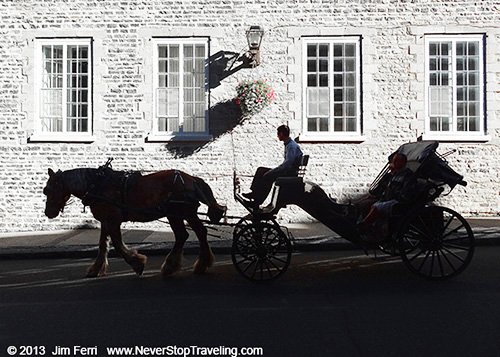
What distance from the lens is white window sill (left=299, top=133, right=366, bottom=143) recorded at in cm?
1276

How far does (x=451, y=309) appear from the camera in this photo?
5.44m

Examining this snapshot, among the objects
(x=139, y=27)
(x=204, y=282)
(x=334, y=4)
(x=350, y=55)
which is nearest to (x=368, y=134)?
(x=350, y=55)

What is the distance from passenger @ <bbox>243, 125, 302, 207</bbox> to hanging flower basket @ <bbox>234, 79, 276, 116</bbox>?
507 centimetres

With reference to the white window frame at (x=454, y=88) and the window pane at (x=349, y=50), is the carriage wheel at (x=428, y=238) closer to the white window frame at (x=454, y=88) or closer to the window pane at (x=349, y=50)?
the white window frame at (x=454, y=88)

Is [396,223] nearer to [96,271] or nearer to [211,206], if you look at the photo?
[211,206]

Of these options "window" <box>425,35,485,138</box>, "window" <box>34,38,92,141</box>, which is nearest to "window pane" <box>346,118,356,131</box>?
"window" <box>425,35,485,138</box>

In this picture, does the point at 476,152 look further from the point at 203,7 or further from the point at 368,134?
the point at 203,7

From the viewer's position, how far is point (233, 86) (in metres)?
12.9

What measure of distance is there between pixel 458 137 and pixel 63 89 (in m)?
9.40

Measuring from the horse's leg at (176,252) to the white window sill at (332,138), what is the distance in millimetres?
5949

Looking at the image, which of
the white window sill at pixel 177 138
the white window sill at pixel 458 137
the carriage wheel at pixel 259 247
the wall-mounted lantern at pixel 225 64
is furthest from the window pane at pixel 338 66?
the carriage wheel at pixel 259 247

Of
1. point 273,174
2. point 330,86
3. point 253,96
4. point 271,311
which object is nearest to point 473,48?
point 330,86

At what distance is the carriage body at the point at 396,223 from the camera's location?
6711 millimetres

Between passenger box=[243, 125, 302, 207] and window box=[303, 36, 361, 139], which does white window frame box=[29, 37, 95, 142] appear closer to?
window box=[303, 36, 361, 139]
